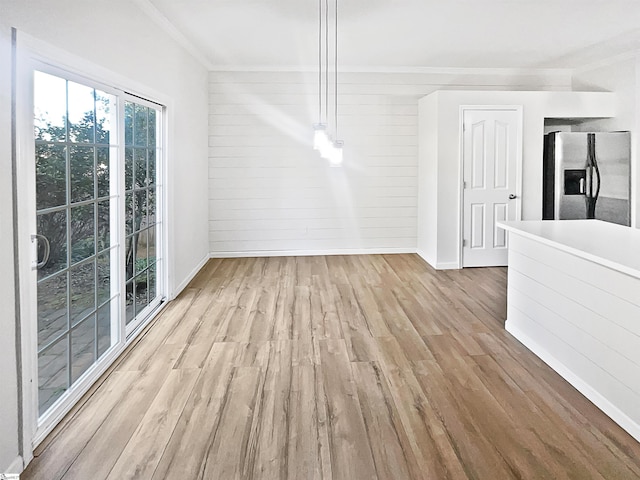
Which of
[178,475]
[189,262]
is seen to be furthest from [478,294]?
A: [178,475]

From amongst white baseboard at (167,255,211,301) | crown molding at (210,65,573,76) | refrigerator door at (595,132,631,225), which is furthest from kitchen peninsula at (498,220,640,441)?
crown molding at (210,65,573,76)

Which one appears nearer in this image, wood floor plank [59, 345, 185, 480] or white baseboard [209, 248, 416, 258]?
wood floor plank [59, 345, 185, 480]

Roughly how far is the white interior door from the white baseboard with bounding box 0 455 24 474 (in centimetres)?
534

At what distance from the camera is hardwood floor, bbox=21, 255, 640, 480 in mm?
2236

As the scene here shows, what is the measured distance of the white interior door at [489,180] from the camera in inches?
250

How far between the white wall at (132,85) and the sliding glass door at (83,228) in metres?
0.21

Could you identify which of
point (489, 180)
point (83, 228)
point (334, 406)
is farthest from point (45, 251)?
point (489, 180)

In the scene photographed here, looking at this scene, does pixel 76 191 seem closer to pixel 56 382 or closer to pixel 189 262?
pixel 56 382

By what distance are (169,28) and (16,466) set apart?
13.0 feet

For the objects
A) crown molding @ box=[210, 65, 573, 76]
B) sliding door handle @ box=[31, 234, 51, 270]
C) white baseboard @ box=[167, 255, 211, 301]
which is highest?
crown molding @ box=[210, 65, 573, 76]

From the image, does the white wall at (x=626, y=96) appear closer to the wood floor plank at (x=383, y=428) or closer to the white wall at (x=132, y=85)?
the wood floor plank at (x=383, y=428)

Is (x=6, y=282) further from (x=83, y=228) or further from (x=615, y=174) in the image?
(x=615, y=174)

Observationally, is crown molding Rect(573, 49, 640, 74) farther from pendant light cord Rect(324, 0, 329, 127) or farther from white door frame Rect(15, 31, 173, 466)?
white door frame Rect(15, 31, 173, 466)

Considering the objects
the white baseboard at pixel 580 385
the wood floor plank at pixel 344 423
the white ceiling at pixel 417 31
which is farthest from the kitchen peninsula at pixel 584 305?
the white ceiling at pixel 417 31
